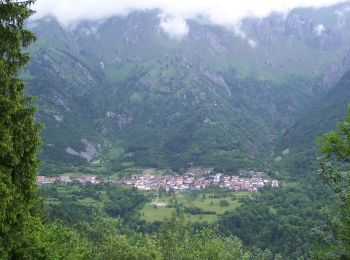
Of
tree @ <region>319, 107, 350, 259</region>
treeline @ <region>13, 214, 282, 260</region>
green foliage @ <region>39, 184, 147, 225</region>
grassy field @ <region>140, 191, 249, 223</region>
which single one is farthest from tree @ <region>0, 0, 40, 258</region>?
green foliage @ <region>39, 184, 147, 225</region>

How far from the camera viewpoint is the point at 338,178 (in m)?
21.7

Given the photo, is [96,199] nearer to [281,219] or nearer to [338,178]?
[281,219]

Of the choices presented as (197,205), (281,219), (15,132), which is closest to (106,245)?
(15,132)

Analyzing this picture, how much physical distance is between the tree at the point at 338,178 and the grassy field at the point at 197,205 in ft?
377

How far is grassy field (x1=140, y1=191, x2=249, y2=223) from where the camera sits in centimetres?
14950

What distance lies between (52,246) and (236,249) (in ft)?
111

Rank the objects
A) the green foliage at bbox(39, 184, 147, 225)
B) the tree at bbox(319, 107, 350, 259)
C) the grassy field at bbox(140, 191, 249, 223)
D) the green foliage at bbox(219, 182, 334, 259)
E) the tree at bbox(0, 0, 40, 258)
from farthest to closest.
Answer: the green foliage at bbox(39, 184, 147, 225), the grassy field at bbox(140, 191, 249, 223), the green foliage at bbox(219, 182, 334, 259), the tree at bbox(0, 0, 40, 258), the tree at bbox(319, 107, 350, 259)

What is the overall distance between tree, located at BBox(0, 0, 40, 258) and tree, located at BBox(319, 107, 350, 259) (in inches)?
559

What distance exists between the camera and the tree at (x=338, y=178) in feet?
64.2

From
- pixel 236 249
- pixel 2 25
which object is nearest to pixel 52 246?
pixel 2 25

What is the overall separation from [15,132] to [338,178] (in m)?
15.8

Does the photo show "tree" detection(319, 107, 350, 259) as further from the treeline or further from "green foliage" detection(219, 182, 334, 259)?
"green foliage" detection(219, 182, 334, 259)

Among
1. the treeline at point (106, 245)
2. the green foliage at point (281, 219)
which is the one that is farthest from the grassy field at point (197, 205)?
the treeline at point (106, 245)

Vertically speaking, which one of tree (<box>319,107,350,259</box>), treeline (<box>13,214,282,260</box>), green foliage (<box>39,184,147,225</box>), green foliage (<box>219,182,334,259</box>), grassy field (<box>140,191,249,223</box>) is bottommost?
green foliage (<box>39,184,147,225</box>)
